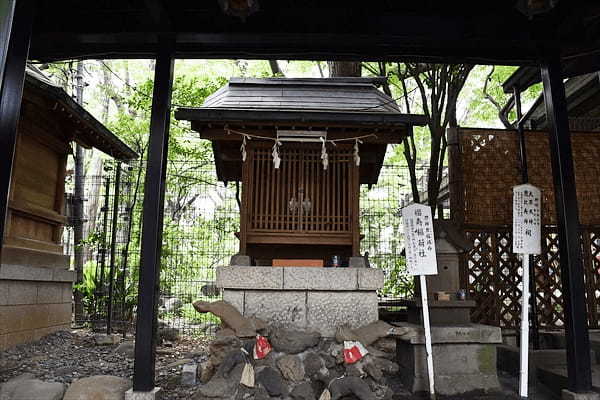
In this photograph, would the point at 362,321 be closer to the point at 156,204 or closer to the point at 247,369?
the point at 247,369

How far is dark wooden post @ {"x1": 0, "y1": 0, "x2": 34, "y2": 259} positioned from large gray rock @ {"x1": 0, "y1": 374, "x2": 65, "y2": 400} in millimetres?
2366

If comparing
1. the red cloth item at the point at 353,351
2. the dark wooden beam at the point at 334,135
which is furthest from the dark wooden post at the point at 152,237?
the red cloth item at the point at 353,351

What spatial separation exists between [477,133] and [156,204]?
20.9ft

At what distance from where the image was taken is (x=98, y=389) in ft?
16.8

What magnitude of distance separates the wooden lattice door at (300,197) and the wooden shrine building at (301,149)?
16mm

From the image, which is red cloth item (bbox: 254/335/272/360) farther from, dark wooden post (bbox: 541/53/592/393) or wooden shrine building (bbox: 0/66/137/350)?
wooden shrine building (bbox: 0/66/137/350)

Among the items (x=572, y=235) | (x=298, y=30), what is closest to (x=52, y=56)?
(x=298, y=30)

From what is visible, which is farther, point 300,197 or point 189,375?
point 300,197

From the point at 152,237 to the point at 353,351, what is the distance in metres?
2.96

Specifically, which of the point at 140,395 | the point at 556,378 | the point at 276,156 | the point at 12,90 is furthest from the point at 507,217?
the point at 12,90

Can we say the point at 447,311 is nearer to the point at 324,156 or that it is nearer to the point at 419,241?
the point at 419,241

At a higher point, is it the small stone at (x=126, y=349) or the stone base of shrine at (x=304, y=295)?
the stone base of shrine at (x=304, y=295)

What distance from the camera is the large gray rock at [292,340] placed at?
5809 mm

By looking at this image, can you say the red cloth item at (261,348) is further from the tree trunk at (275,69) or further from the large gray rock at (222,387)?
the tree trunk at (275,69)
